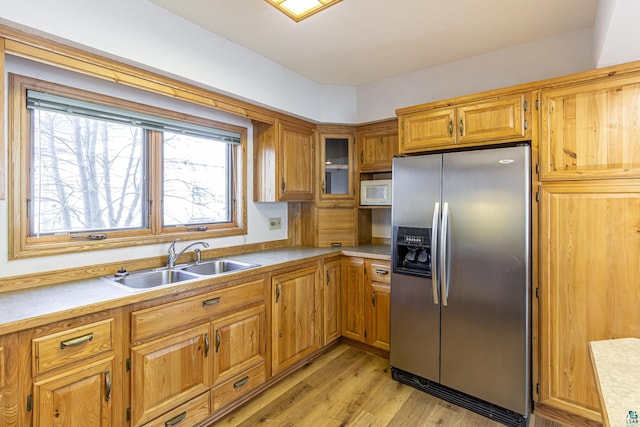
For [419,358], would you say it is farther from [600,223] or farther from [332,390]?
[600,223]

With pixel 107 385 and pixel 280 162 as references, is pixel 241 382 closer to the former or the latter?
Answer: pixel 107 385

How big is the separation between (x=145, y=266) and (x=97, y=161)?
2.44 ft

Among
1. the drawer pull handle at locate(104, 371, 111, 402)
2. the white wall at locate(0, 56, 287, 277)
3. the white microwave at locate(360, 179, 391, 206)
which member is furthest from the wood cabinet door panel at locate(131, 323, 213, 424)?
the white microwave at locate(360, 179, 391, 206)

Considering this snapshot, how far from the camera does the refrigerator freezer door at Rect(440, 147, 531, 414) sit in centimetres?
194

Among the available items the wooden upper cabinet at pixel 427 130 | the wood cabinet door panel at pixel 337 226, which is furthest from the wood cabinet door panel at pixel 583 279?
the wood cabinet door panel at pixel 337 226

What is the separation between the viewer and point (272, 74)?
106 inches

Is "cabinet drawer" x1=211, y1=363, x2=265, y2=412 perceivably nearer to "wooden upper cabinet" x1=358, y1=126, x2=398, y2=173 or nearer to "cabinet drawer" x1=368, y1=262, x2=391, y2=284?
"cabinet drawer" x1=368, y1=262, x2=391, y2=284

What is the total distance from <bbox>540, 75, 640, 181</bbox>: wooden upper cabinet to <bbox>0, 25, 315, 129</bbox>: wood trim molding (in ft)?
7.05

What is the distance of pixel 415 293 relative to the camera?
2.35 m

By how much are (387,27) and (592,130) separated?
1.41 m

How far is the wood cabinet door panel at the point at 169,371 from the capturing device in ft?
5.32

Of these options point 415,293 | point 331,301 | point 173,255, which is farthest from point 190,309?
point 415,293

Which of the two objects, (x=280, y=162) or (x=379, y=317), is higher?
(x=280, y=162)

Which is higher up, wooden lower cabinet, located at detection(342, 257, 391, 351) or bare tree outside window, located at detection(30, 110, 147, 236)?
bare tree outside window, located at detection(30, 110, 147, 236)
